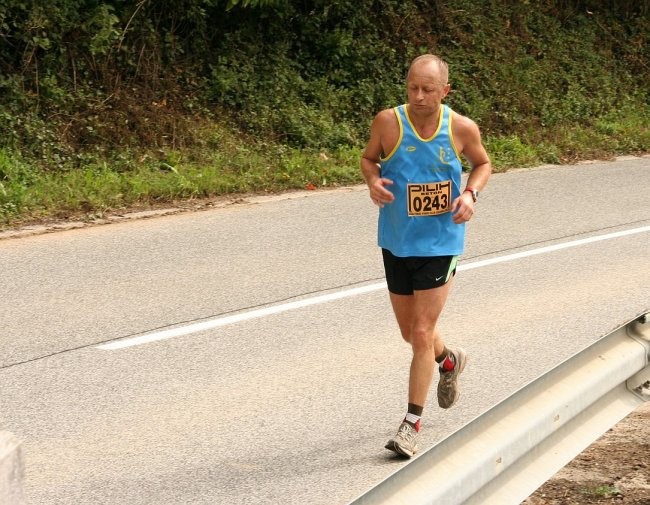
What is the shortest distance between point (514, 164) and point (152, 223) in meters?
6.75

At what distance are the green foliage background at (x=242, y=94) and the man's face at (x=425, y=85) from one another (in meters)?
6.75

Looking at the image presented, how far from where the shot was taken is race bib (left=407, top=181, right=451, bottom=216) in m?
5.77

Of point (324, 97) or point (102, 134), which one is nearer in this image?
point (102, 134)

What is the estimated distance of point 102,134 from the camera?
15016 millimetres

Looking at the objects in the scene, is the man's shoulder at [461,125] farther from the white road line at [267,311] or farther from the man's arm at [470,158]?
the white road line at [267,311]

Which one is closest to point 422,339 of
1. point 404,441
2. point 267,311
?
point 404,441

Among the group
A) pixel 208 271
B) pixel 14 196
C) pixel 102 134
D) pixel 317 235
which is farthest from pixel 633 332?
pixel 102 134

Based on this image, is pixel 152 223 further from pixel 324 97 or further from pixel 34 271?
pixel 324 97

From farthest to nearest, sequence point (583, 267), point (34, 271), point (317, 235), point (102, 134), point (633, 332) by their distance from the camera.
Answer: point (102, 134) < point (317, 235) < point (583, 267) < point (34, 271) < point (633, 332)

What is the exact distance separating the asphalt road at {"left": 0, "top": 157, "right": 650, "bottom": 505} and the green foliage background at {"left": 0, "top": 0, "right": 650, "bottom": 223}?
175 cm

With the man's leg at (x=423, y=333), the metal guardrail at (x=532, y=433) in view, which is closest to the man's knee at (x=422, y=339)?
the man's leg at (x=423, y=333)

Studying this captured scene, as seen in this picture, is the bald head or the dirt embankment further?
the bald head

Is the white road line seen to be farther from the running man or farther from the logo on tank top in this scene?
the logo on tank top

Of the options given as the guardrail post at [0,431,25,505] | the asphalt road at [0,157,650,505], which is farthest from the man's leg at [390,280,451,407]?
the guardrail post at [0,431,25,505]
